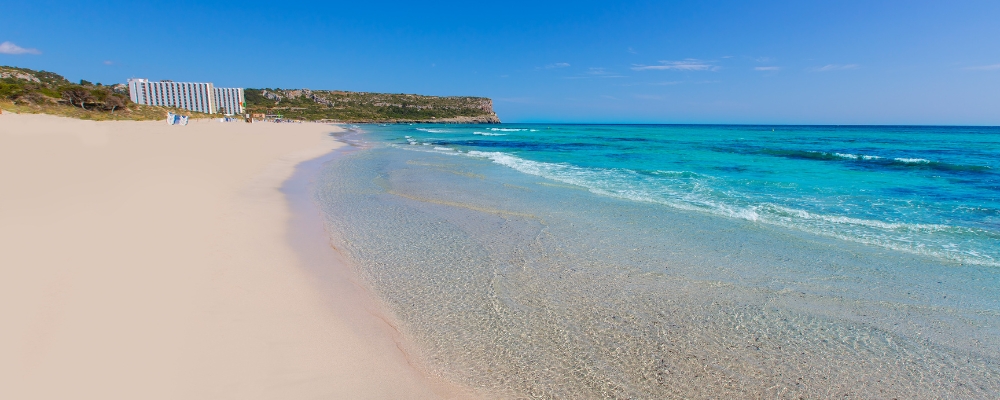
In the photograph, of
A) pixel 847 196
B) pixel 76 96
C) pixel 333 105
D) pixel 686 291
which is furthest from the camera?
pixel 333 105

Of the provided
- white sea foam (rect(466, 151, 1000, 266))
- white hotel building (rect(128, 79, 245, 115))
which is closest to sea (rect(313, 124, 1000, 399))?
white sea foam (rect(466, 151, 1000, 266))

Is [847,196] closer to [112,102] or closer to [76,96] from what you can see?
[112,102]

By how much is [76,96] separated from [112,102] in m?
2.99

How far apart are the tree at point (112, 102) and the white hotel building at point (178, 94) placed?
60833 millimetres

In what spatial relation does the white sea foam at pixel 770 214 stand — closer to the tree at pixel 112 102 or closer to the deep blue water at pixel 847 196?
the deep blue water at pixel 847 196

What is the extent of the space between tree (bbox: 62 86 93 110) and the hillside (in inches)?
2442

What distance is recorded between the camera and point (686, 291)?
4727 millimetres

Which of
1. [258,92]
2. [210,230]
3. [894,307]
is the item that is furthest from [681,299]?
[258,92]

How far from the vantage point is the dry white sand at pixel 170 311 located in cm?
287

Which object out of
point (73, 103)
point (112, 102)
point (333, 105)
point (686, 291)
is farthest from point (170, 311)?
point (333, 105)

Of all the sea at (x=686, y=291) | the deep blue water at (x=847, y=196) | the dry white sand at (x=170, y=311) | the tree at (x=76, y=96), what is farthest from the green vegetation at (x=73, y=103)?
the sea at (x=686, y=291)

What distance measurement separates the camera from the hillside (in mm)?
115375

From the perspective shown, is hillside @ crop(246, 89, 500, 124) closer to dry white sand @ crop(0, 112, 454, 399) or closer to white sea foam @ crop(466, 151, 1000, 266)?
white sea foam @ crop(466, 151, 1000, 266)

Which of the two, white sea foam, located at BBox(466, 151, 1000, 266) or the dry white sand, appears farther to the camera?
white sea foam, located at BBox(466, 151, 1000, 266)
